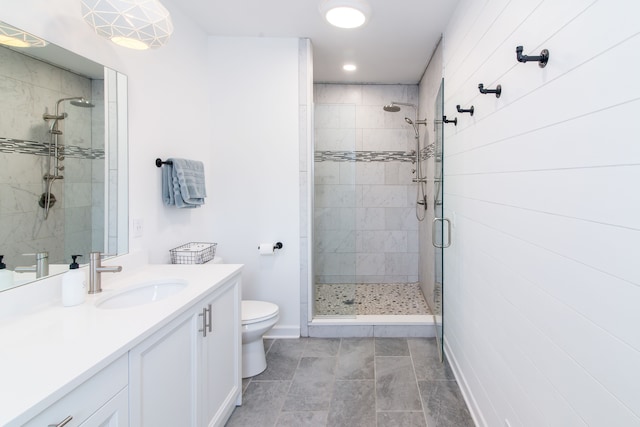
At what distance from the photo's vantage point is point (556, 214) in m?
1.04

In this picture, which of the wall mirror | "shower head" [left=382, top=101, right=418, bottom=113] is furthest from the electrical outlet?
"shower head" [left=382, top=101, right=418, bottom=113]

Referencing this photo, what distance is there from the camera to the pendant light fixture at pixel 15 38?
1208 millimetres

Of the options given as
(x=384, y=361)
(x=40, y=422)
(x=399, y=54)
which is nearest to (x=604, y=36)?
(x=40, y=422)

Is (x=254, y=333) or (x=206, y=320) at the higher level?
(x=206, y=320)

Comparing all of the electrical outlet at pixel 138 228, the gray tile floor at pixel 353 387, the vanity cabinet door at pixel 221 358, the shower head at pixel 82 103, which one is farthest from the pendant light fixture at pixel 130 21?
the gray tile floor at pixel 353 387

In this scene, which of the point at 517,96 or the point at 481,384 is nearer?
the point at 517,96

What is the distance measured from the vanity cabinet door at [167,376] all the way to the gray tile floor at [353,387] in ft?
1.99

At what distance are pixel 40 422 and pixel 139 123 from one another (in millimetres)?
1667

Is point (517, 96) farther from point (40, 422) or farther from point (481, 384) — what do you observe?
point (40, 422)

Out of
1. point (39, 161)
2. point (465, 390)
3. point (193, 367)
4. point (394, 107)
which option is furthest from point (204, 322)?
point (394, 107)

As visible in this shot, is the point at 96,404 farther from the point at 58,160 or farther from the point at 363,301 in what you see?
the point at 363,301

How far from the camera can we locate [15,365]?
85 centimetres

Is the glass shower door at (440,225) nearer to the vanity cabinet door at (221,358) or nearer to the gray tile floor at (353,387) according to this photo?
the gray tile floor at (353,387)

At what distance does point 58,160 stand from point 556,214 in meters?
1.98
